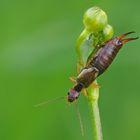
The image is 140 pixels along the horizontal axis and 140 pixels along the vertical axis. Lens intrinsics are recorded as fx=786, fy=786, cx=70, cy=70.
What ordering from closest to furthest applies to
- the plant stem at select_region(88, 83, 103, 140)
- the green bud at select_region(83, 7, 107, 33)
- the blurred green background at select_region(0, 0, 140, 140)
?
the plant stem at select_region(88, 83, 103, 140)
the green bud at select_region(83, 7, 107, 33)
the blurred green background at select_region(0, 0, 140, 140)

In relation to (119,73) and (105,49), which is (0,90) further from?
(105,49)

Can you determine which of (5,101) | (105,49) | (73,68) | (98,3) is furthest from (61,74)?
(105,49)

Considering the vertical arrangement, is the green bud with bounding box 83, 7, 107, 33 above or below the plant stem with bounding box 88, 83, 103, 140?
above

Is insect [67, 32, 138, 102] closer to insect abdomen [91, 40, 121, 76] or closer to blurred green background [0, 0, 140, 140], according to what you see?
insect abdomen [91, 40, 121, 76]

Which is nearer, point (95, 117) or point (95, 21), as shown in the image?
point (95, 117)

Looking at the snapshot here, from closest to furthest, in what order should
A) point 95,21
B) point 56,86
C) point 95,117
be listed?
point 95,117
point 95,21
point 56,86

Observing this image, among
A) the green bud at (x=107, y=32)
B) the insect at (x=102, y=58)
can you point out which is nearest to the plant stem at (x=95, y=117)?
the insect at (x=102, y=58)

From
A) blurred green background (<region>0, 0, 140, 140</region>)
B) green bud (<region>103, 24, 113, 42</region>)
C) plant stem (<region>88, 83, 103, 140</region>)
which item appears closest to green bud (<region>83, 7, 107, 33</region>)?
green bud (<region>103, 24, 113, 42</region>)

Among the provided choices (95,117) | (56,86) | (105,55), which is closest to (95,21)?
(105,55)

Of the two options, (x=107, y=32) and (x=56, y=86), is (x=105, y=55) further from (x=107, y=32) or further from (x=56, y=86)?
(x=56, y=86)
